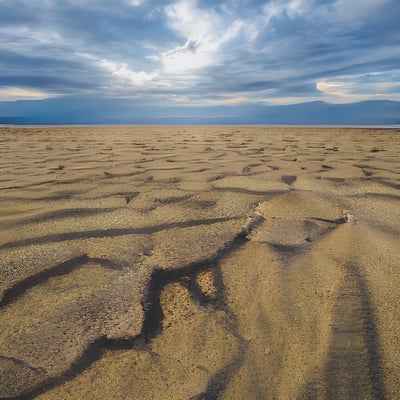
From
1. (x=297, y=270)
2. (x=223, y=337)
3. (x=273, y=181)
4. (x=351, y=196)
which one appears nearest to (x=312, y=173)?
(x=273, y=181)

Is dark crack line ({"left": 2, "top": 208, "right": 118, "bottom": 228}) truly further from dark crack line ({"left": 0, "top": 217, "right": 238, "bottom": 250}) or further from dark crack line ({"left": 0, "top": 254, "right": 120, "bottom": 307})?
dark crack line ({"left": 0, "top": 254, "right": 120, "bottom": 307})

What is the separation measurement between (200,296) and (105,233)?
0.61m

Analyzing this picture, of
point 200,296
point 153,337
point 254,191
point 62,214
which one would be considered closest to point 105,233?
point 62,214

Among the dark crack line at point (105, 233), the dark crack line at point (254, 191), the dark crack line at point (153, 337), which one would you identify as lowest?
the dark crack line at point (153, 337)

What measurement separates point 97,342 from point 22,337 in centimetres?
17

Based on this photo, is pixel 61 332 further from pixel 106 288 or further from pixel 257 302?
pixel 257 302

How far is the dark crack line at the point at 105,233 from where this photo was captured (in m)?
1.35

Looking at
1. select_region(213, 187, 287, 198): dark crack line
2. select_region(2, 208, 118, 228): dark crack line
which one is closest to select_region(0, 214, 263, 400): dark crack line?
select_region(2, 208, 118, 228): dark crack line

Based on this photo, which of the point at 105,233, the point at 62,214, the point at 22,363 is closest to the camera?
the point at 22,363

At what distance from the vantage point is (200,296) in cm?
100

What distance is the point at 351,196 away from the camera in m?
2.04

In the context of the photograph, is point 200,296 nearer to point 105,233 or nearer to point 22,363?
point 22,363

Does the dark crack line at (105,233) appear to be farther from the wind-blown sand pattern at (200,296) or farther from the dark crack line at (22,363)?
the dark crack line at (22,363)

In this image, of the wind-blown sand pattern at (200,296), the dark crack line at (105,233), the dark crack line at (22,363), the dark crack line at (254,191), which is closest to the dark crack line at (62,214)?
the wind-blown sand pattern at (200,296)
